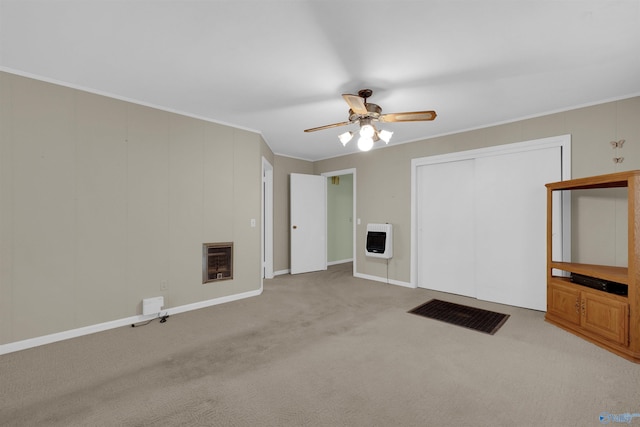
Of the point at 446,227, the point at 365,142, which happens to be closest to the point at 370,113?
the point at 365,142

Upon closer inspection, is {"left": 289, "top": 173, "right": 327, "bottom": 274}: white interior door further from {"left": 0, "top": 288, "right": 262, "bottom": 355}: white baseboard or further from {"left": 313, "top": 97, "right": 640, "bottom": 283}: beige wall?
{"left": 0, "top": 288, "right": 262, "bottom": 355}: white baseboard

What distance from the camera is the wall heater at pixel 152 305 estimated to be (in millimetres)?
3229

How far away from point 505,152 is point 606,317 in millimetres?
2218

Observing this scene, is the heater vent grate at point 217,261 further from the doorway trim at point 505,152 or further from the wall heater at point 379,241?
the doorway trim at point 505,152

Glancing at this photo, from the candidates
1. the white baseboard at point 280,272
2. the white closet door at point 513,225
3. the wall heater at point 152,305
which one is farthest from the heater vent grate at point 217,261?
the white closet door at point 513,225

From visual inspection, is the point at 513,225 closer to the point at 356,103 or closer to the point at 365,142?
the point at 365,142

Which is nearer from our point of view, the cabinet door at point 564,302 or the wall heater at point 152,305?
the cabinet door at point 564,302

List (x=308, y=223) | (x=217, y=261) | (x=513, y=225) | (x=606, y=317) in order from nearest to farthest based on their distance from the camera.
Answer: (x=606, y=317) → (x=513, y=225) → (x=217, y=261) → (x=308, y=223)

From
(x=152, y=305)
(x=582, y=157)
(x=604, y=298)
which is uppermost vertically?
(x=582, y=157)

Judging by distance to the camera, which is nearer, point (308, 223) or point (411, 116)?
point (411, 116)

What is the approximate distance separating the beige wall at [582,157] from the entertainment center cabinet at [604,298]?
0.25 m

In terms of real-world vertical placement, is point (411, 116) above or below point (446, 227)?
above

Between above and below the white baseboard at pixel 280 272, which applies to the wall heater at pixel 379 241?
above

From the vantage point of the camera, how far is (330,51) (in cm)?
222
